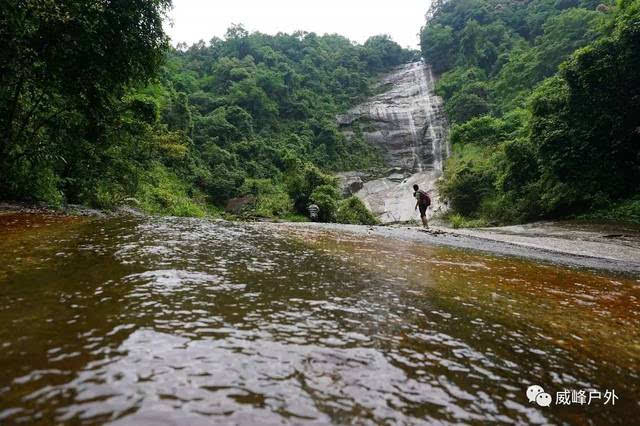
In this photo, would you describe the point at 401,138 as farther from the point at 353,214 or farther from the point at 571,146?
the point at 571,146

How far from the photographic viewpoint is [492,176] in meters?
33.0

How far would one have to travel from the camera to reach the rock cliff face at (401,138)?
157 ft

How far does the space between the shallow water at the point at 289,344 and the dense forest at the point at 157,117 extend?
9.80 meters

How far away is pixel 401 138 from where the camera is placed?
62719mm

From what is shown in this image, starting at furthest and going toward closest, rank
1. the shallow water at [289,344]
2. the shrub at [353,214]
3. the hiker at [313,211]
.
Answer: the shrub at [353,214] < the hiker at [313,211] < the shallow water at [289,344]

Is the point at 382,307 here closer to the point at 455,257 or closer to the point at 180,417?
the point at 180,417

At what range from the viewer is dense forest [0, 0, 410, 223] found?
44.0ft

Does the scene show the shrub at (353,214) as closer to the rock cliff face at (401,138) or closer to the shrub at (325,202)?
the shrub at (325,202)

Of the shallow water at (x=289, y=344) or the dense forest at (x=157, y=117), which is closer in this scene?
the shallow water at (x=289, y=344)

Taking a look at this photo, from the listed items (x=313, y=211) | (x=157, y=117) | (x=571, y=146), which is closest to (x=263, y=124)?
(x=313, y=211)

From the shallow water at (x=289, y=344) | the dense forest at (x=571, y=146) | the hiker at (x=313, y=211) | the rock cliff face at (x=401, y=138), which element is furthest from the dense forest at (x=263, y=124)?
the shallow water at (x=289, y=344)

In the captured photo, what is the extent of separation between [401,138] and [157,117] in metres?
46.6

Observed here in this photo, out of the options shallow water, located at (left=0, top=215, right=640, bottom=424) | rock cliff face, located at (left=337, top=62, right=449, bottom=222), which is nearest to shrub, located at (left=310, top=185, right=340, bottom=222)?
rock cliff face, located at (left=337, top=62, right=449, bottom=222)

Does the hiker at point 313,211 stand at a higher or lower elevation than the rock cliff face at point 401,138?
lower
